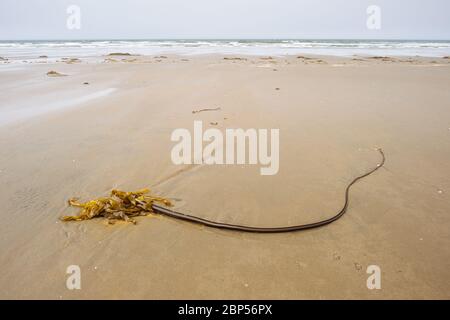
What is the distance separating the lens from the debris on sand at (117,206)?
231 cm

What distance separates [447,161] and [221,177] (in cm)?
254

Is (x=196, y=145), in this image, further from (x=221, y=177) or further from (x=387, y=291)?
(x=387, y=291)

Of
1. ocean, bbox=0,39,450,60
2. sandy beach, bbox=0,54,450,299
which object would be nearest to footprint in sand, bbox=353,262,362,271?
sandy beach, bbox=0,54,450,299
